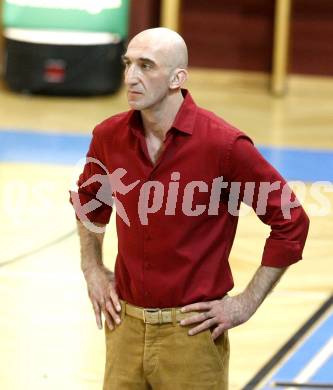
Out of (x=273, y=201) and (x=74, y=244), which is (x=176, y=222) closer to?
(x=273, y=201)

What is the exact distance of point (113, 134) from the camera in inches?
122

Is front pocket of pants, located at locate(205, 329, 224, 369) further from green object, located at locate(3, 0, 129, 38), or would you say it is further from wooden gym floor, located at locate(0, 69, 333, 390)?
green object, located at locate(3, 0, 129, 38)

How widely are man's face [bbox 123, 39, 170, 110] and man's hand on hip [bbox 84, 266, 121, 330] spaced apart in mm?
588

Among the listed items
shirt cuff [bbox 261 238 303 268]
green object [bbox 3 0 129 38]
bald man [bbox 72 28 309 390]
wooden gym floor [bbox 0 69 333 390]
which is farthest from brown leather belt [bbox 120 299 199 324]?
green object [bbox 3 0 129 38]

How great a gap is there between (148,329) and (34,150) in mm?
5031

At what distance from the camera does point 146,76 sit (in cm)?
297

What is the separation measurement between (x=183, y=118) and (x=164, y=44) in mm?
208

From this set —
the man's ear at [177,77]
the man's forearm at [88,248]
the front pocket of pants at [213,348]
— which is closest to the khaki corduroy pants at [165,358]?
the front pocket of pants at [213,348]

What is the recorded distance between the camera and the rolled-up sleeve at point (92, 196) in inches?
128

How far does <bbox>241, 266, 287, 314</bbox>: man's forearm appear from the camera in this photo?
3.08 metres

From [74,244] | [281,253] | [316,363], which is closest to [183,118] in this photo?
[281,253]

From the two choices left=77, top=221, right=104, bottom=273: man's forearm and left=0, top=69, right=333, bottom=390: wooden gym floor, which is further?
left=0, top=69, right=333, bottom=390: wooden gym floor

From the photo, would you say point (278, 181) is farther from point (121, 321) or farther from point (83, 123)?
point (83, 123)

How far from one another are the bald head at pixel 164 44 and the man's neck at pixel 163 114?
4.0 inches
